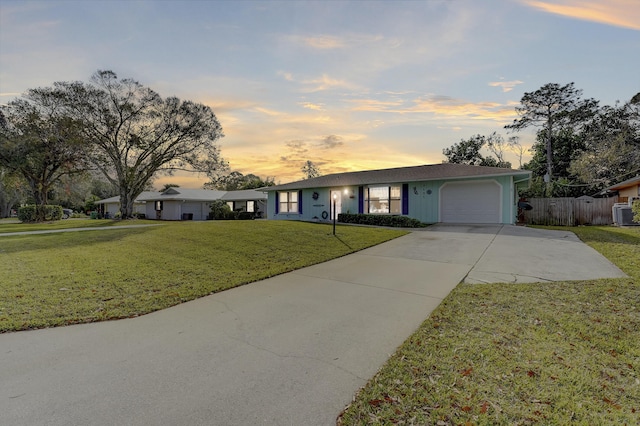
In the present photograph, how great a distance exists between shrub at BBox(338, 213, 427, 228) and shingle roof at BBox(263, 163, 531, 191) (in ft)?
6.60

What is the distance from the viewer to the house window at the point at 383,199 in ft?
52.9

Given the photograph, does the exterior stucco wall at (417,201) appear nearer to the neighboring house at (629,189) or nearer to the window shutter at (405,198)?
the window shutter at (405,198)

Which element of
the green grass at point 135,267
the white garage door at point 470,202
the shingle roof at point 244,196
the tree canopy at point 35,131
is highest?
the tree canopy at point 35,131

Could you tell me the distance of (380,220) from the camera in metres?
14.9

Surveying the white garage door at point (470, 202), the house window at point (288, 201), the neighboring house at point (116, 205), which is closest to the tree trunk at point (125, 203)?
the neighboring house at point (116, 205)

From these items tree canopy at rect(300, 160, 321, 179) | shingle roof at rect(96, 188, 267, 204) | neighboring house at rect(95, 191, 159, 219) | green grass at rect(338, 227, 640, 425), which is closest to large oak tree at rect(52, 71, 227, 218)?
shingle roof at rect(96, 188, 267, 204)

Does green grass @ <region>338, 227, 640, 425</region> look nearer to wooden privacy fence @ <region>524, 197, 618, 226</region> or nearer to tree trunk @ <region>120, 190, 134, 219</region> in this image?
wooden privacy fence @ <region>524, 197, 618, 226</region>

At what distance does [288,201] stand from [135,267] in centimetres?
1435

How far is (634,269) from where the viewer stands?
5699 mm

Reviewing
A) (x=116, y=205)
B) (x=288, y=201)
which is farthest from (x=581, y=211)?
(x=116, y=205)

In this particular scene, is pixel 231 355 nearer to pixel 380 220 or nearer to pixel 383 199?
pixel 380 220

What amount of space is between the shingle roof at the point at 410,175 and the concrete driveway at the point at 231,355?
29.7 ft

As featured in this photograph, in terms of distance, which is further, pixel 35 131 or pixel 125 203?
pixel 125 203

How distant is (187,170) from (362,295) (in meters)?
25.0
